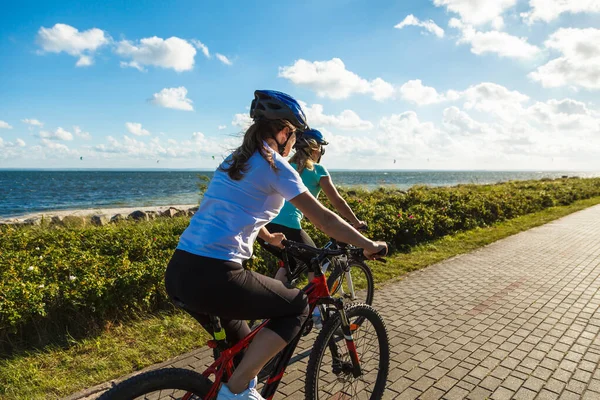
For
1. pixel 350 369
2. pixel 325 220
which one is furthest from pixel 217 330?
pixel 350 369

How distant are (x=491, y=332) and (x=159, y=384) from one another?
13.1 ft

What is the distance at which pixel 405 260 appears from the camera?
8.08m

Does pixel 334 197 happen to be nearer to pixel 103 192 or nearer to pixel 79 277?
pixel 79 277

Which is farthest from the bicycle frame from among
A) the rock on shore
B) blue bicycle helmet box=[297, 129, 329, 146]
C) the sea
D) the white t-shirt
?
the rock on shore

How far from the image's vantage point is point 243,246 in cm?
216

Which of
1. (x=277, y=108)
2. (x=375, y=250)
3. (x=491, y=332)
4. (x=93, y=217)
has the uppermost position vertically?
(x=277, y=108)

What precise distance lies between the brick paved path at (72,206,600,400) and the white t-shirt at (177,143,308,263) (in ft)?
6.27

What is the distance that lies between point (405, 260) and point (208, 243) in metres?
6.58

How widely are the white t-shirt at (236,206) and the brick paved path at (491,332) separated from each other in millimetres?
1913

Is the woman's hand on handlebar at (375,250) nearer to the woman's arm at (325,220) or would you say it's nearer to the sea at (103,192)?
the woman's arm at (325,220)

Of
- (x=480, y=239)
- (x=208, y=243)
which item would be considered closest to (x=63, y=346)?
(x=208, y=243)

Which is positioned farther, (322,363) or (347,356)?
(347,356)

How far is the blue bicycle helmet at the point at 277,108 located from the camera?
7.59 ft

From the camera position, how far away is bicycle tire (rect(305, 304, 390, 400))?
2.59 meters
